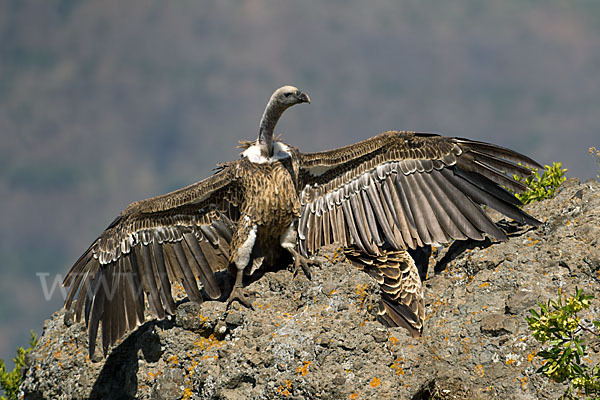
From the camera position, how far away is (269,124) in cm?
835

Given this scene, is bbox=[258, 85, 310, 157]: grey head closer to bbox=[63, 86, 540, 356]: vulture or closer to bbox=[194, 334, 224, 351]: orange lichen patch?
bbox=[63, 86, 540, 356]: vulture

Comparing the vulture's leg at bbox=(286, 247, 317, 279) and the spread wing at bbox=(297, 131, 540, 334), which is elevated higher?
the spread wing at bbox=(297, 131, 540, 334)

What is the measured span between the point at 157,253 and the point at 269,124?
7.21 ft

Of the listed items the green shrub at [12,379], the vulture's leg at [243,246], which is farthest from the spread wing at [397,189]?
the green shrub at [12,379]

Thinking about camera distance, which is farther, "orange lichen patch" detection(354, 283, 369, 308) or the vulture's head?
the vulture's head

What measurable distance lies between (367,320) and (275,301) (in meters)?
1.17

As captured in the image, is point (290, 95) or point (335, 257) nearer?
point (335, 257)

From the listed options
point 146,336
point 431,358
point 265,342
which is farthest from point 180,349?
point 431,358

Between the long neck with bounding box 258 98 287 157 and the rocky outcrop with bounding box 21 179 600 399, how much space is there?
1.70 meters

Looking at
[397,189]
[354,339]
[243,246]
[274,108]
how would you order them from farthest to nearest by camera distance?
[397,189] → [274,108] → [243,246] → [354,339]

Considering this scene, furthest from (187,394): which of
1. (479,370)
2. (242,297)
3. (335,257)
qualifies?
(479,370)

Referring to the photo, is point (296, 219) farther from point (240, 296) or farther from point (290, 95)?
point (290, 95)

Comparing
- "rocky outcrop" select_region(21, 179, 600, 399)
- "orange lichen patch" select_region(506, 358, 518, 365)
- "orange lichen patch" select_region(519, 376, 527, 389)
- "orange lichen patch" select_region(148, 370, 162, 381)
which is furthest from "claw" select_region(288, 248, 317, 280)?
"orange lichen patch" select_region(519, 376, 527, 389)

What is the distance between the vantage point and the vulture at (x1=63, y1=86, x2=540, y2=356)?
7.91 meters
